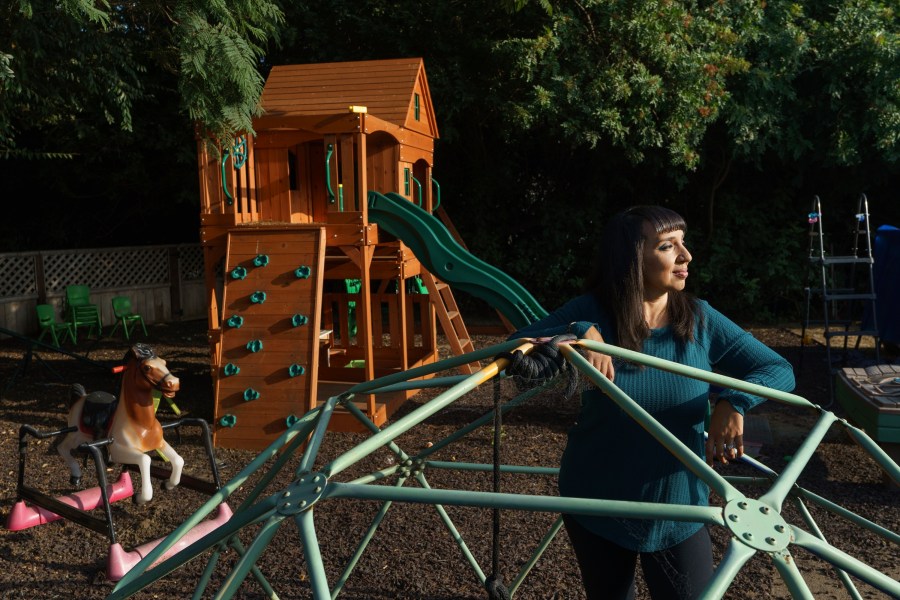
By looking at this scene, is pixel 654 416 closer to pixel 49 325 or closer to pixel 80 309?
pixel 49 325

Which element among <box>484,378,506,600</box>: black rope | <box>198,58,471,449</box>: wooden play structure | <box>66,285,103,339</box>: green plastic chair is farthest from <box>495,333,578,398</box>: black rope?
<box>66,285,103,339</box>: green plastic chair

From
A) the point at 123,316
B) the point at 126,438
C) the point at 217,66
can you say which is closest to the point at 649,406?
the point at 126,438

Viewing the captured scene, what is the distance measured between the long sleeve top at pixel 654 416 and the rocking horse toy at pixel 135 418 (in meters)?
2.77

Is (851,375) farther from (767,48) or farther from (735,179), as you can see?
(735,179)

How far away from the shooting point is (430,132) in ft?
30.8

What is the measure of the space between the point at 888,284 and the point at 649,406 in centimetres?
778

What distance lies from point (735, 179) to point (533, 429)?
8.87 meters

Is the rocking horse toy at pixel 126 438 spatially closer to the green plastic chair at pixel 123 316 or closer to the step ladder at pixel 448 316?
the step ladder at pixel 448 316

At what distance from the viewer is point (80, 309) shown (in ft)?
38.3

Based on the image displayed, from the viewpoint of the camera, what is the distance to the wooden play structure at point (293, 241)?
6.08 m

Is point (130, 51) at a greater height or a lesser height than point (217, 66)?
greater

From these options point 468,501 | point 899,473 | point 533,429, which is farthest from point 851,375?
point 468,501

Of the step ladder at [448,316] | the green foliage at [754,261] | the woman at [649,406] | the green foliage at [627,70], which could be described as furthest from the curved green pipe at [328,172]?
the green foliage at [754,261]

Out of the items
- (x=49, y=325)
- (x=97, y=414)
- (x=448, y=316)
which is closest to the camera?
(x=97, y=414)
